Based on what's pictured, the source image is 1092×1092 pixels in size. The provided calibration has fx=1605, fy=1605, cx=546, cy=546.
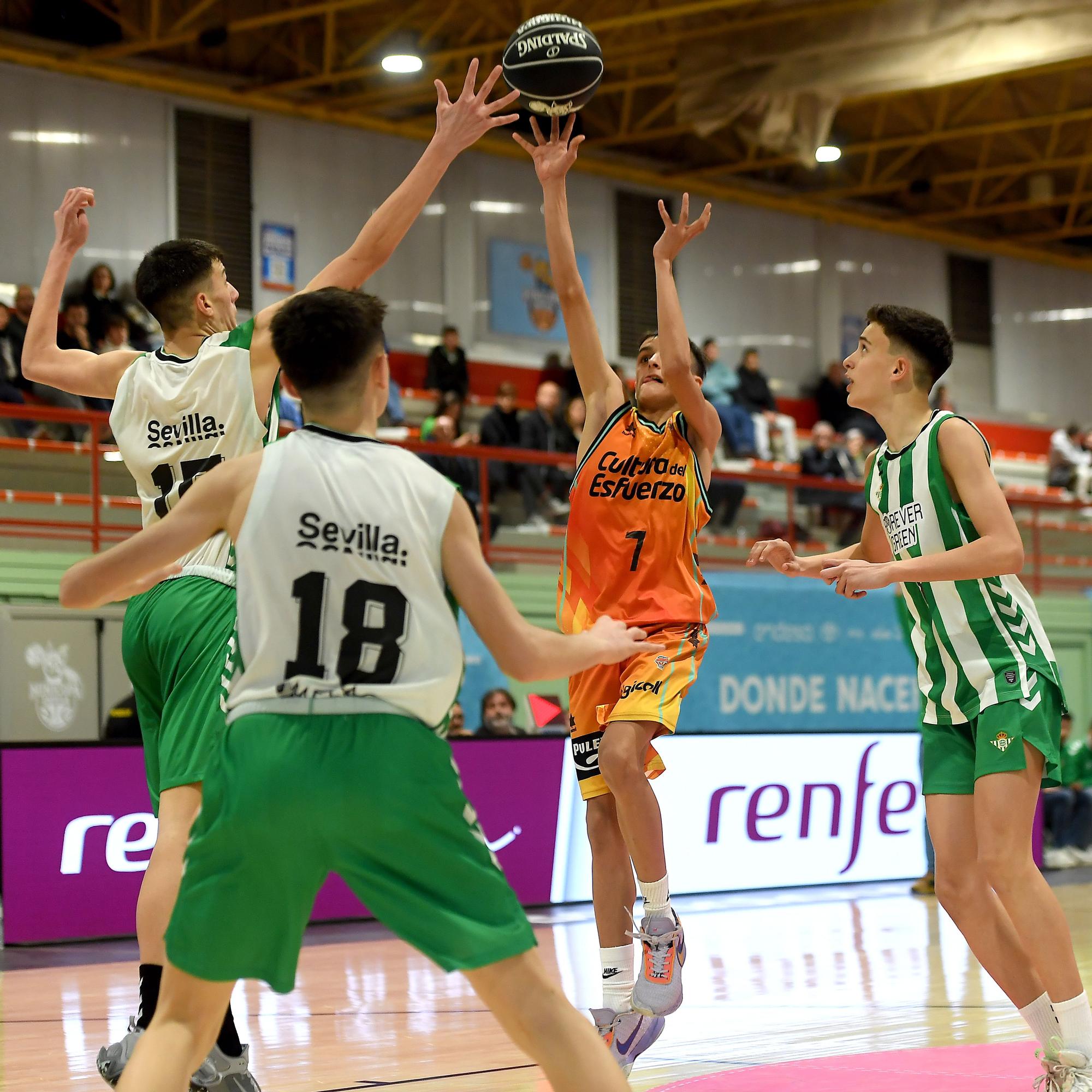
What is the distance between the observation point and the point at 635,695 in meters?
5.04

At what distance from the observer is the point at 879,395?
4.68 metres

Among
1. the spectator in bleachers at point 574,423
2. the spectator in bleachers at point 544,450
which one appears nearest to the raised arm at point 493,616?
the spectator in bleachers at point 544,450

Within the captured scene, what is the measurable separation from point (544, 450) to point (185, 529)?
13.2 meters

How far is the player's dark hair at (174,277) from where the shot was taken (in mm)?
4266

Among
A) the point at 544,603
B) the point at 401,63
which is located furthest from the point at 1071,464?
the point at 544,603

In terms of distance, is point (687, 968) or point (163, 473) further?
point (687, 968)

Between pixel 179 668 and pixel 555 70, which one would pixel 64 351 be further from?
pixel 555 70

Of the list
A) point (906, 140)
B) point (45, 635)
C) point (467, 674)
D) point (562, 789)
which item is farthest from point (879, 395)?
point (906, 140)

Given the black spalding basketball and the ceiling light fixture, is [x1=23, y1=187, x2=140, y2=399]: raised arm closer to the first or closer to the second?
the black spalding basketball

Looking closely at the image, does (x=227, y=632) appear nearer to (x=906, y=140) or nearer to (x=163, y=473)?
(x=163, y=473)

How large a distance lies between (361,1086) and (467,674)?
292 inches

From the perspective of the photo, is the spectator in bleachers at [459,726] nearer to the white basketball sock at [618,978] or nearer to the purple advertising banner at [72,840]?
the purple advertising banner at [72,840]

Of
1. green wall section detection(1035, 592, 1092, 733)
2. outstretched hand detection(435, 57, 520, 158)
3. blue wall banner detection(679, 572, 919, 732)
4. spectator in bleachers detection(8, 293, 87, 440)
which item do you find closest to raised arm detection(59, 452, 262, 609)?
outstretched hand detection(435, 57, 520, 158)

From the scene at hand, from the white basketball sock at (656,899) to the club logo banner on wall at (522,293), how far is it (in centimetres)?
1629
